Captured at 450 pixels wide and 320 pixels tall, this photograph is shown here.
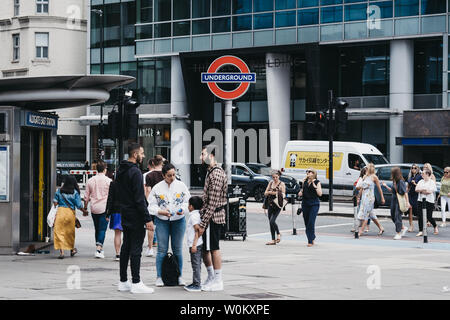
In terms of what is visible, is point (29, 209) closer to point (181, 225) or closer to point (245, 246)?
point (245, 246)

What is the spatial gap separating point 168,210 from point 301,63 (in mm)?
35862

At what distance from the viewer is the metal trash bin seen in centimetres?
1931

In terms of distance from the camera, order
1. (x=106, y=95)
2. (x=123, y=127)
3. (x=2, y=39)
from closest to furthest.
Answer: (x=106, y=95) → (x=123, y=127) → (x=2, y=39)

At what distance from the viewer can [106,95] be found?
15680 mm

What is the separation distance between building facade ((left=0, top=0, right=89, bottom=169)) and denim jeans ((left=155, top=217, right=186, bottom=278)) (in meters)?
50.2

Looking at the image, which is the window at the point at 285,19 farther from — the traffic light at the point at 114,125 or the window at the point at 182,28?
the traffic light at the point at 114,125

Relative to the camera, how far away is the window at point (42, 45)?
6169cm

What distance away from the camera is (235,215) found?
1931 cm

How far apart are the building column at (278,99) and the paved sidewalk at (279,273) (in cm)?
2644

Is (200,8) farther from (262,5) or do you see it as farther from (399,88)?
(399,88)

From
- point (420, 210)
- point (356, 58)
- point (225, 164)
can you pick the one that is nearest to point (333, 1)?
point (356, 58)

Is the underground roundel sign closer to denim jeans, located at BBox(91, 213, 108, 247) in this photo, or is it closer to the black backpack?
Result: denim jeans, located at BBox(91, 213, 108, 247)

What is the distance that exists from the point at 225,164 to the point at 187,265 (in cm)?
420

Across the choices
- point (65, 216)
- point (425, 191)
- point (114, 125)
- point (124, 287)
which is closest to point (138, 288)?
point (124, 287)
